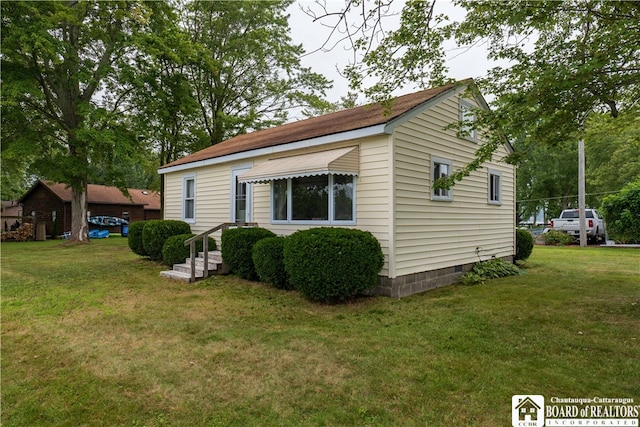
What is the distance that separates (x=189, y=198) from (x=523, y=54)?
10577 mm

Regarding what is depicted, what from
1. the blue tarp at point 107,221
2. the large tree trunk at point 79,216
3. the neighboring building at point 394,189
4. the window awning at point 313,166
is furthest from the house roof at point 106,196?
the window awning at point 313,166

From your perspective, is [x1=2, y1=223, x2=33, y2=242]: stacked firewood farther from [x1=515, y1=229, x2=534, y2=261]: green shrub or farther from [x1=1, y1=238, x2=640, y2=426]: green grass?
[x1=515, y1=229, x2=534, y2=261]: green shrub

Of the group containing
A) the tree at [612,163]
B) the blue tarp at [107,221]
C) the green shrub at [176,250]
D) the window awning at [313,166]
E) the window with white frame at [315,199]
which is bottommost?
the green shrub at [176,250]

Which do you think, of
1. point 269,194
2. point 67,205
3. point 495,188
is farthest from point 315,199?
point 67,205

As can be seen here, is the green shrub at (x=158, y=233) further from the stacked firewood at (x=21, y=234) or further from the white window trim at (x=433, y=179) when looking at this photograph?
the stacked firewood at (x=21, y=234)

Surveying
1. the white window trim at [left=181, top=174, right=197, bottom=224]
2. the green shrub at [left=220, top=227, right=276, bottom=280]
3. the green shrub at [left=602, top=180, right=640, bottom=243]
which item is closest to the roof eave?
the white window trim at [left=181, top=174, right=197, bottom=224]

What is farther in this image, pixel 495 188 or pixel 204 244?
pixel 495 188

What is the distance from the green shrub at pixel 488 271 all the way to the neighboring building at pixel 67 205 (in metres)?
20.7

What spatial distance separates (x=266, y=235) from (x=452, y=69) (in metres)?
5.30

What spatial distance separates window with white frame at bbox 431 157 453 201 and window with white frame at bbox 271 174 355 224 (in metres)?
A: 1.97

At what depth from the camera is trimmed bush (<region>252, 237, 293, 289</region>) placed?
7.32 meters

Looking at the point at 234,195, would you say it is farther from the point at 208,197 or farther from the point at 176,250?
the point at 176,250

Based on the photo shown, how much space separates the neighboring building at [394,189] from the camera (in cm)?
702

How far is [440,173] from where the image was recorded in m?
8.37
